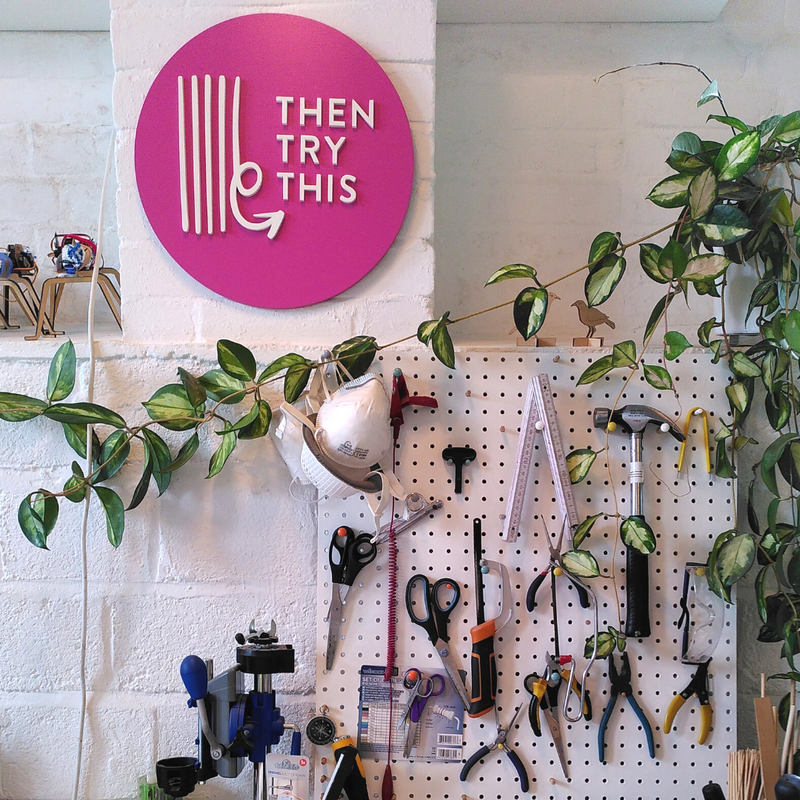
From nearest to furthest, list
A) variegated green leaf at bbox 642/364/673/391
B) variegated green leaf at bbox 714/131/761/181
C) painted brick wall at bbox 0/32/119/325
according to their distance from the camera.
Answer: variegated green leaf at bbox 714/131/761/181
variegated green leaf at bbox 642/364/673/391
painted brick wall at bbox 0/32/119/325

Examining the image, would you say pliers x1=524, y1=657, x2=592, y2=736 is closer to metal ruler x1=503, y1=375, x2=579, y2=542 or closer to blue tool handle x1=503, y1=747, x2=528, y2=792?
blue tool handle x1=503, y1=747, x2=528, y2=792

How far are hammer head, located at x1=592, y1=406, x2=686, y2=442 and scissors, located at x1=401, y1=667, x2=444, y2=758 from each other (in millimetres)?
468

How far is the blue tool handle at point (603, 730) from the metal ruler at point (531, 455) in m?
0.26

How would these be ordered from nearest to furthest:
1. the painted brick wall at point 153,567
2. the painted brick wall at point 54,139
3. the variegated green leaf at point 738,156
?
the variegated green leaf at point 738,156
the painted brick wall at point 153,567
the painted brick wall at point 54,139

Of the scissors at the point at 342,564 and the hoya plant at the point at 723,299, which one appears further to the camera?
the scissors at the point at 342,564

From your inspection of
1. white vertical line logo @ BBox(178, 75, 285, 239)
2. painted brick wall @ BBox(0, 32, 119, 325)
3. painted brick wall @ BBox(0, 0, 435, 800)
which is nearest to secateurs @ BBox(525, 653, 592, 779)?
painted brick wall @ BBox(0, 0, 435, 800)

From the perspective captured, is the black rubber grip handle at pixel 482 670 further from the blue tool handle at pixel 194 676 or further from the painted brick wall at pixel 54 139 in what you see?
the painted brick wall at pixel 54 139

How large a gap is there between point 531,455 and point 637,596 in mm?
265

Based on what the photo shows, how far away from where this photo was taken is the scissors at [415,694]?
1047 millimetres

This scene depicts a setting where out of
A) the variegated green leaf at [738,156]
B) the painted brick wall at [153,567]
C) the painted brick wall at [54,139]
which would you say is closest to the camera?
the variegated green leaf at [738,156]

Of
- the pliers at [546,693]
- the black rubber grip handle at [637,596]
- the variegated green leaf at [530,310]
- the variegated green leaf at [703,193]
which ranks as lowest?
the pliers at [546,693]

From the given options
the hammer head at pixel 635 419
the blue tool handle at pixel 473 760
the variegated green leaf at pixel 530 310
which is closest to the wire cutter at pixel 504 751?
the blue tool handle at pixel 473 760

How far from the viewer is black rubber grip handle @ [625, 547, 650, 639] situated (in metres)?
1.04

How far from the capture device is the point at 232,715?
97cm
